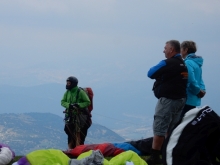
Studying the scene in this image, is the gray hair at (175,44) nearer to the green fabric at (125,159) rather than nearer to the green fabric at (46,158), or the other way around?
the green fabric at (125,159)

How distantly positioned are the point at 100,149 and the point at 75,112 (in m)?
2.04

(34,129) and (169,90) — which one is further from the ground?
(169,90)

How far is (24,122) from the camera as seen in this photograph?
161375mm

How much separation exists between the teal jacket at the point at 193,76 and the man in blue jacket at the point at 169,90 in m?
0.53

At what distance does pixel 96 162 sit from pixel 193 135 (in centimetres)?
252

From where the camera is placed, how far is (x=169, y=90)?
26.9 ft

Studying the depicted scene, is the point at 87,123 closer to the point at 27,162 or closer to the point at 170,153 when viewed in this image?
the point at 27,162

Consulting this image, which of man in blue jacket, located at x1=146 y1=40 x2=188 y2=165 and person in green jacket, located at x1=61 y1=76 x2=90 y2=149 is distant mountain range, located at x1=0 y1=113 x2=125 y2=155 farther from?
man in blue jacket, located at x1=146 y1=40 x2=188 y2=165

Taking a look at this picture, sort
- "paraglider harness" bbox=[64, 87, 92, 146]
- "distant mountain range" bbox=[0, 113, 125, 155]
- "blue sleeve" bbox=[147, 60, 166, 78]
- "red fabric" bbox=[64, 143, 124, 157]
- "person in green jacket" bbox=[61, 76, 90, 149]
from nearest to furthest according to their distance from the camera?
"blue sleeve" bbox=[147, 60, 166, 78], "red fabric" bbox=[64, 143, 124, 157], "person in green jacket" bbox=[61, 76, 90, 149], "paraglider harness" bbox=[64, 87, 92, 146], "distant mountain range" bbox=[0, 113, 125, 155]

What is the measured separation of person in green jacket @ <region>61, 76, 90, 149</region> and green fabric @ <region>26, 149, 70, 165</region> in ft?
12.2

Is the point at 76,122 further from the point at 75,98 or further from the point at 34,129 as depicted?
the point at 34,129

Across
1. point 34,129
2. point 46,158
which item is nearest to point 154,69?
point 46,158

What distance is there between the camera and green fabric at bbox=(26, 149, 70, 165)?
7248 millimetres

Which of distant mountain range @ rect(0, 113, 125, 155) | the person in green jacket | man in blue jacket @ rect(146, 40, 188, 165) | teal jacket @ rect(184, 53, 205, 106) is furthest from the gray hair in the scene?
distant mountain range @ rect(0, 113, 125, 155)
